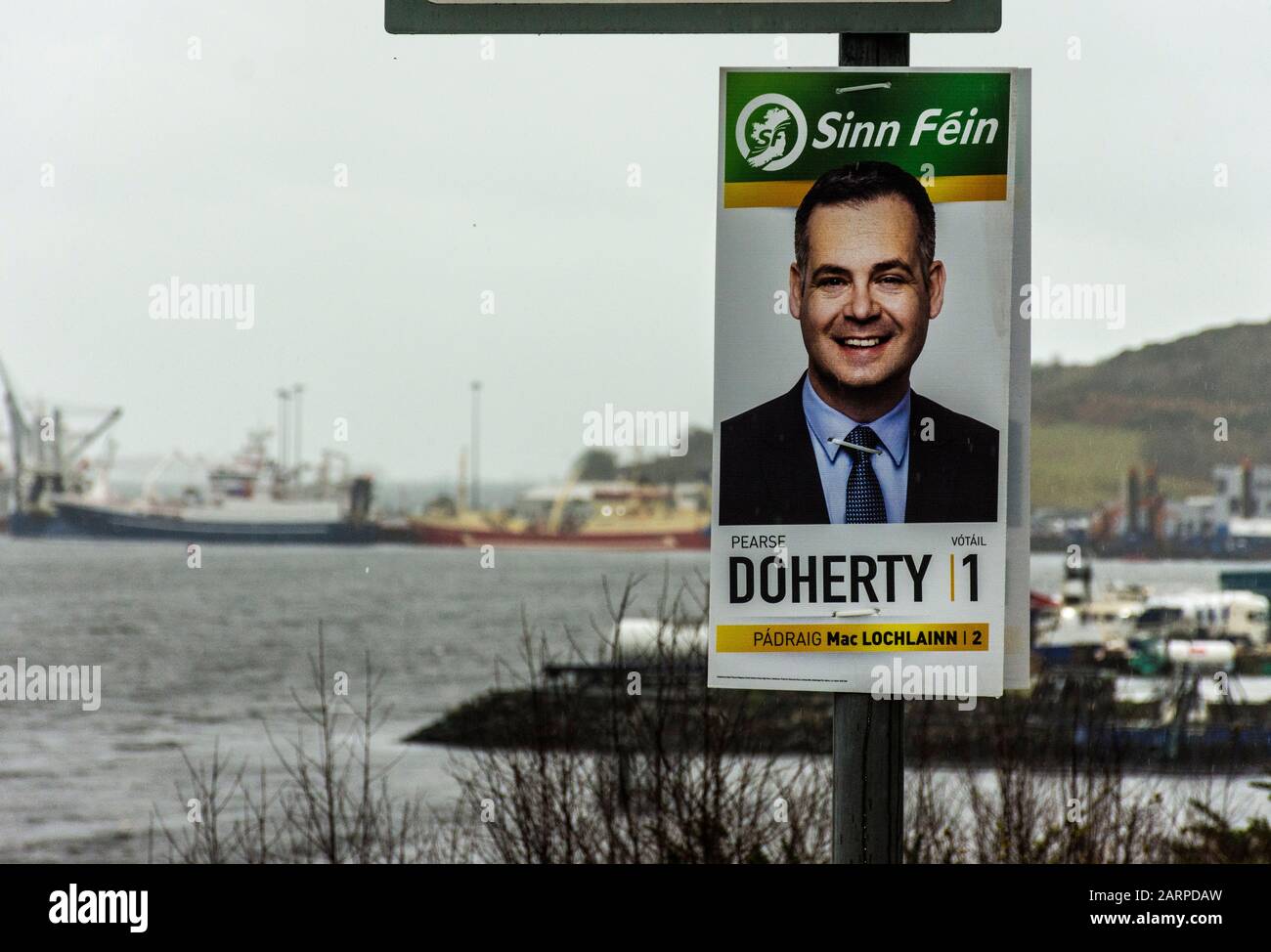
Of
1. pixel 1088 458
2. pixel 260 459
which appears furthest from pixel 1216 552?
pixel 260 459

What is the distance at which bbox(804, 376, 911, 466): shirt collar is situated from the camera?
3172mm

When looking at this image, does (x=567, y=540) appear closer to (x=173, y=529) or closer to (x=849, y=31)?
(x=173, y=529)

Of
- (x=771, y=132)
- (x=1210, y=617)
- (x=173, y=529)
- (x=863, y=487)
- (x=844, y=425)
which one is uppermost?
(x=771, y=132)

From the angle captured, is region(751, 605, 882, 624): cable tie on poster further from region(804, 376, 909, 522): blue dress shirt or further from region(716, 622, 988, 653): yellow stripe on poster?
region(804, 376, 909, 522): blue dress shirt

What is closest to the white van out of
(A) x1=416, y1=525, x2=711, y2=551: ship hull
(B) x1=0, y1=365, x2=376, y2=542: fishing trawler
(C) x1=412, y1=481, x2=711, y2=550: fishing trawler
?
(A) x1=416, y1=525, x2=711, y2=551: ship hull

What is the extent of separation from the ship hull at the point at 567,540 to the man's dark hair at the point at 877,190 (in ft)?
271

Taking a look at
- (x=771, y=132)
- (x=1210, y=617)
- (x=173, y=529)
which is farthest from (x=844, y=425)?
(x=173, y=529)

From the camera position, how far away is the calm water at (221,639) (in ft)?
127

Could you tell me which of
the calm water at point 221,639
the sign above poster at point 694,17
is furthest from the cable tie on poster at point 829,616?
the calm water at point 221,639

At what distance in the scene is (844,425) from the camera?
319 centimetres

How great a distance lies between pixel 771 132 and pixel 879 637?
1012 millimetres
